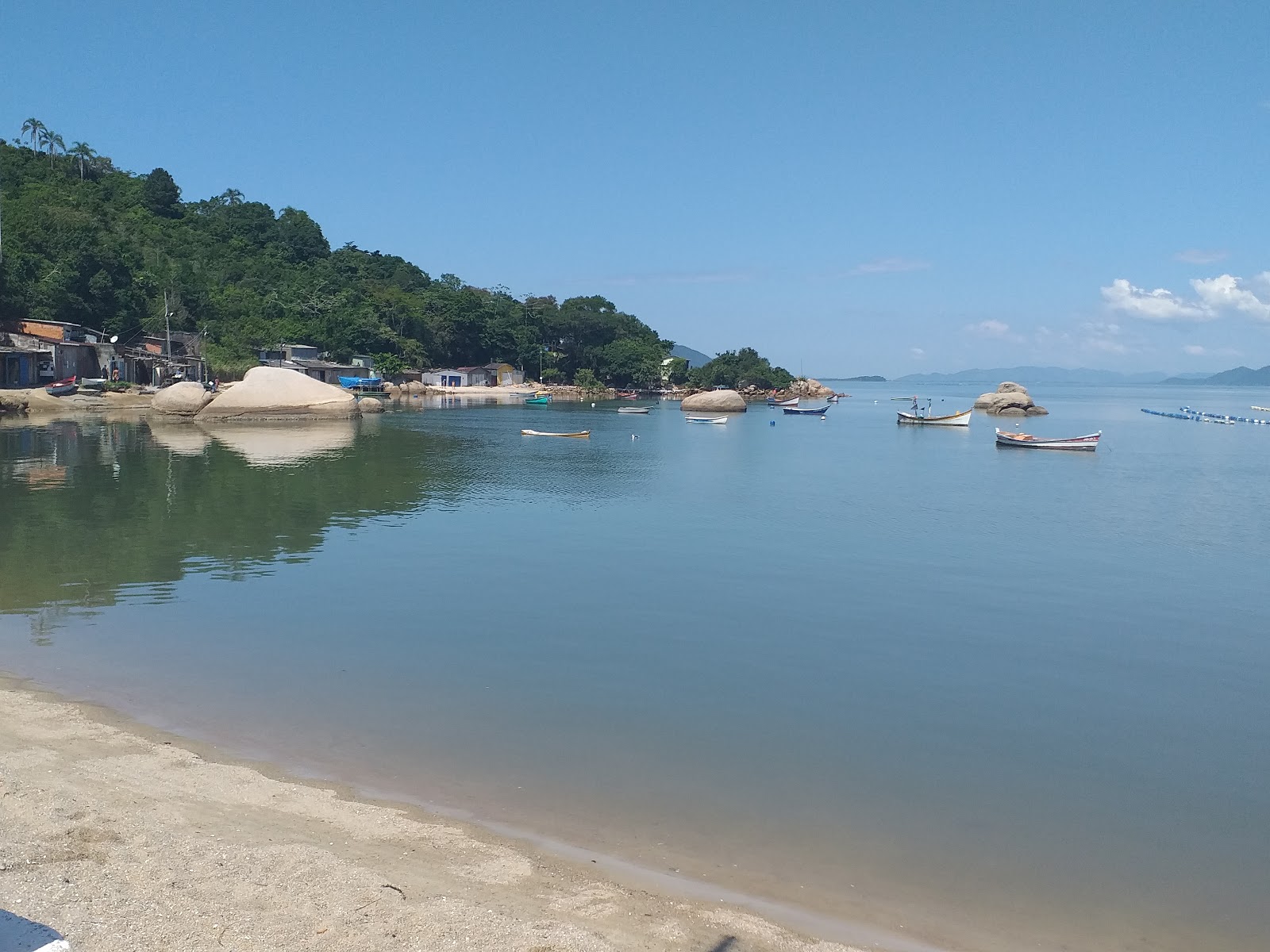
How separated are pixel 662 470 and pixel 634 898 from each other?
26790 mm

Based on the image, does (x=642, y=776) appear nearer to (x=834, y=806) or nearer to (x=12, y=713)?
(x=834, y=806)

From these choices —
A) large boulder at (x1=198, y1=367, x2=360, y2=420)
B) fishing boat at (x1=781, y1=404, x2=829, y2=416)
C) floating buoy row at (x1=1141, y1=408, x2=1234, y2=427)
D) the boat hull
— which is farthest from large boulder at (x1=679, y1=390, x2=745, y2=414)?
floating buoy row at (x1=1141, y1=408, x2=1234, y2=427)

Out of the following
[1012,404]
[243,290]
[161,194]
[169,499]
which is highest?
[161,194]

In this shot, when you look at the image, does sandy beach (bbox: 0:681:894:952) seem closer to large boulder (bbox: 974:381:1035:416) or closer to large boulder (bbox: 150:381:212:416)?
large boulder (bbox: 150:381:212:416)

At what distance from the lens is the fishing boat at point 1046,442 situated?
136 feet

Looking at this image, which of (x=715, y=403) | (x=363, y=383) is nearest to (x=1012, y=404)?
(x=715, y=403)

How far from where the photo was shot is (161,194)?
269 feet

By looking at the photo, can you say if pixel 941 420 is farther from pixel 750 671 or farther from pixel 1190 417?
pixel 750 671

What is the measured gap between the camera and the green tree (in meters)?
80.8

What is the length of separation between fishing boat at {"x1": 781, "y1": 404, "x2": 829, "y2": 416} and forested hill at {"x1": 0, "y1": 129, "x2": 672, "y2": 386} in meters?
27.5

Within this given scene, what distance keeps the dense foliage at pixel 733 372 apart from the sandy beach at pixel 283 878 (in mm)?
99331

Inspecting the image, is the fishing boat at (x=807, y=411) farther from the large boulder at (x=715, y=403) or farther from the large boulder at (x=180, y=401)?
the large boulder at (x=180, y=401)

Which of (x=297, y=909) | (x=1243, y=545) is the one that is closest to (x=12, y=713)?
(x=297, y=909)

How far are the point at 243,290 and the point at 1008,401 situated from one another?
6354cm
